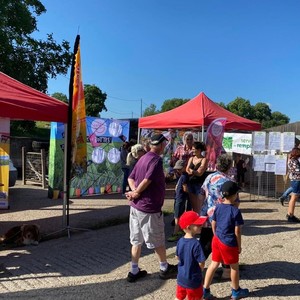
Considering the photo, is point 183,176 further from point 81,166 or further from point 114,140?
point 114,140

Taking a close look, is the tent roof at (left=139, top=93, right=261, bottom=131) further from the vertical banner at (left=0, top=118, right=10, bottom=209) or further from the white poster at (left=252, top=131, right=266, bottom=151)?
the vertical banner at (left=0, top=118, right=10, bottom=209)

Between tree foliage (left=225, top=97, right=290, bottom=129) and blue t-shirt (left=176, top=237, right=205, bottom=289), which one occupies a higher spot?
tree foliage (left=225, top=97, right=290, bottom=129)

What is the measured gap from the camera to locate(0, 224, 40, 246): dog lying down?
21.0 ft

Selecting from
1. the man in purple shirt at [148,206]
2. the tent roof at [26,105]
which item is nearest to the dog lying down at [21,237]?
the tent roof at [26,105]

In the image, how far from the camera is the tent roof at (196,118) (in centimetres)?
1121

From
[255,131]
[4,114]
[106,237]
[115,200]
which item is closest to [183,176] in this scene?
[106,237]

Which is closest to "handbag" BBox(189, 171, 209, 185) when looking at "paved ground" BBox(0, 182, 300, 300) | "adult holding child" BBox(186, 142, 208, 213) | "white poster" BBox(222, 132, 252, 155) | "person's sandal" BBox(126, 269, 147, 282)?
"adult holding child" BBox(186, 142, 208, 213)

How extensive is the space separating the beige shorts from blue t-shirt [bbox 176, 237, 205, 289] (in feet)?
3.50

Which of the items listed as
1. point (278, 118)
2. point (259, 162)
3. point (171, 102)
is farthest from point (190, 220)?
point (278, 118)

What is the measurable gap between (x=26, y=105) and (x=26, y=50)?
15812 mm

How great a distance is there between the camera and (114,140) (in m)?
12.7

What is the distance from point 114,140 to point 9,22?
1072cm

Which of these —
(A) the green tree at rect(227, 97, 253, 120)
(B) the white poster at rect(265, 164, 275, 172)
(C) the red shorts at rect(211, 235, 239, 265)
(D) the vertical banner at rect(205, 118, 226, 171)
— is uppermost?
(A) the green tree at rect(227, 97, 253, 120)

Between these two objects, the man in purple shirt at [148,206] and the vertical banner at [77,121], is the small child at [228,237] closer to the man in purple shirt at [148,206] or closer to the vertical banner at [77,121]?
the man in purple shirt at [148,206]
